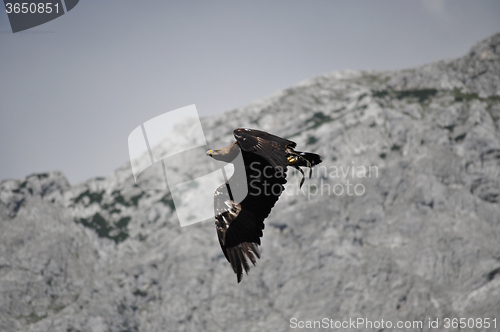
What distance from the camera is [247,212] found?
20531 mm

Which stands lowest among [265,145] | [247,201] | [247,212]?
[247,212]

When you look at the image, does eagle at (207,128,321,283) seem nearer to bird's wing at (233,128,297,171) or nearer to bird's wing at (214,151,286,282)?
bird's wing at (214,151,286,282)

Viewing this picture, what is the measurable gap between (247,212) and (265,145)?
5.98 m

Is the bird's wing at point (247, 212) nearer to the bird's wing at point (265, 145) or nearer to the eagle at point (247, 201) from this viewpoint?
the eagle at point (247, 201)

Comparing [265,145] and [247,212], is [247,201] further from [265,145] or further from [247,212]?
[265,145]

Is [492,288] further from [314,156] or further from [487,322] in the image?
[314,156]

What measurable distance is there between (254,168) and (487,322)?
8328 inches

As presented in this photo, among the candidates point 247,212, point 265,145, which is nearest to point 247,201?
point 247,212

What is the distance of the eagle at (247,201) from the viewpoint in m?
18.9

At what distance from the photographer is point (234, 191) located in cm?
2075

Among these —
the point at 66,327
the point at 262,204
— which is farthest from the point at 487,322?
the point at 262,204

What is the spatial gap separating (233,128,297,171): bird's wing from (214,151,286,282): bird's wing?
311cm

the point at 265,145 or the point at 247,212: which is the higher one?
the point at 265,145

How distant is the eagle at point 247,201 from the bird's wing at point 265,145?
7.76 feet
